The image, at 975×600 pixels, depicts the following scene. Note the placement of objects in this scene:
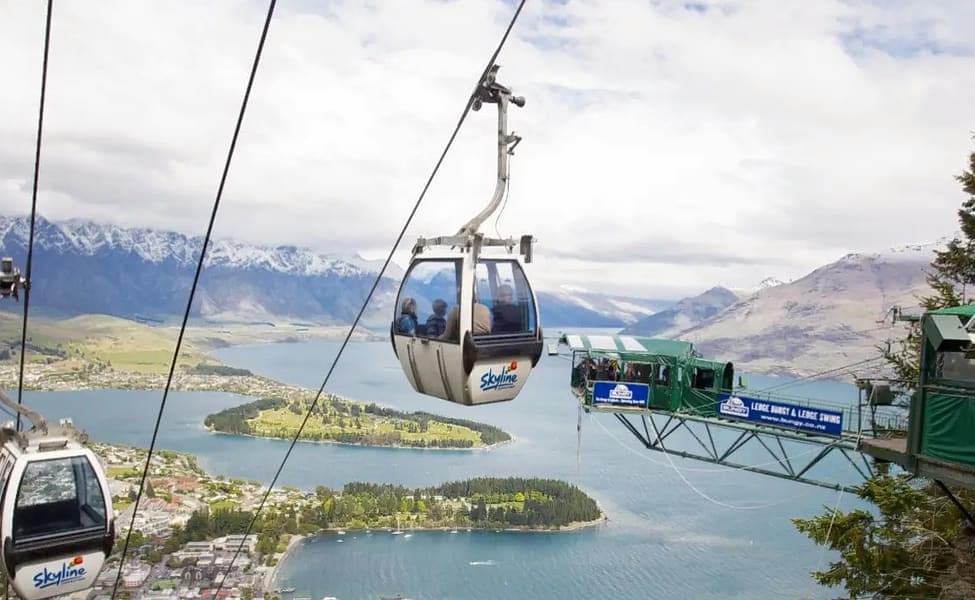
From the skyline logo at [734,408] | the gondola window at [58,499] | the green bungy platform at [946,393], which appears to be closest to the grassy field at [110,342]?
the skyline logo at [734,408]

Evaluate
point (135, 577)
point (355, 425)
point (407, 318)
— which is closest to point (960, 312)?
point (407, 318)

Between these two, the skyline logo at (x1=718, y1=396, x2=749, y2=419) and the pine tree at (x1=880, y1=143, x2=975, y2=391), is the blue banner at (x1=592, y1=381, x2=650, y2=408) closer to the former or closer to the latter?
the skyline logo at (x1=718, y1=396, x2=749, y2=419)

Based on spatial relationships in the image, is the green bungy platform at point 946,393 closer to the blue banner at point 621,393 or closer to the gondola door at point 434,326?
the gondola door at point 434,326

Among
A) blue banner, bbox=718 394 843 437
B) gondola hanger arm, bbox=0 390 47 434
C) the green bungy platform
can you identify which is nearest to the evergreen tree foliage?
blue banner, bbox=718 394 843 437

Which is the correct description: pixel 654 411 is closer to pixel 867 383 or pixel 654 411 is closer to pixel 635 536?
pixel 867 383

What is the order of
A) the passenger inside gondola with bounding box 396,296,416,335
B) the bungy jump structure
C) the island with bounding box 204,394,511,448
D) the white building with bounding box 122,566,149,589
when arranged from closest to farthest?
the bungy jump structure < the passenger inside gondola with bounding box 396,296,416,335 < the white building with bounding box 122,566,149,589 < the island with bounding box 204,394,511,448

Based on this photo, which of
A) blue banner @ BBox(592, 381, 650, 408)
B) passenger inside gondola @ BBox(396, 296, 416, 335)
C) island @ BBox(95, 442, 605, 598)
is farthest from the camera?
island @ BBox(95, 442, 605, 598)

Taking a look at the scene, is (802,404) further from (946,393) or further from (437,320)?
(437,320)
